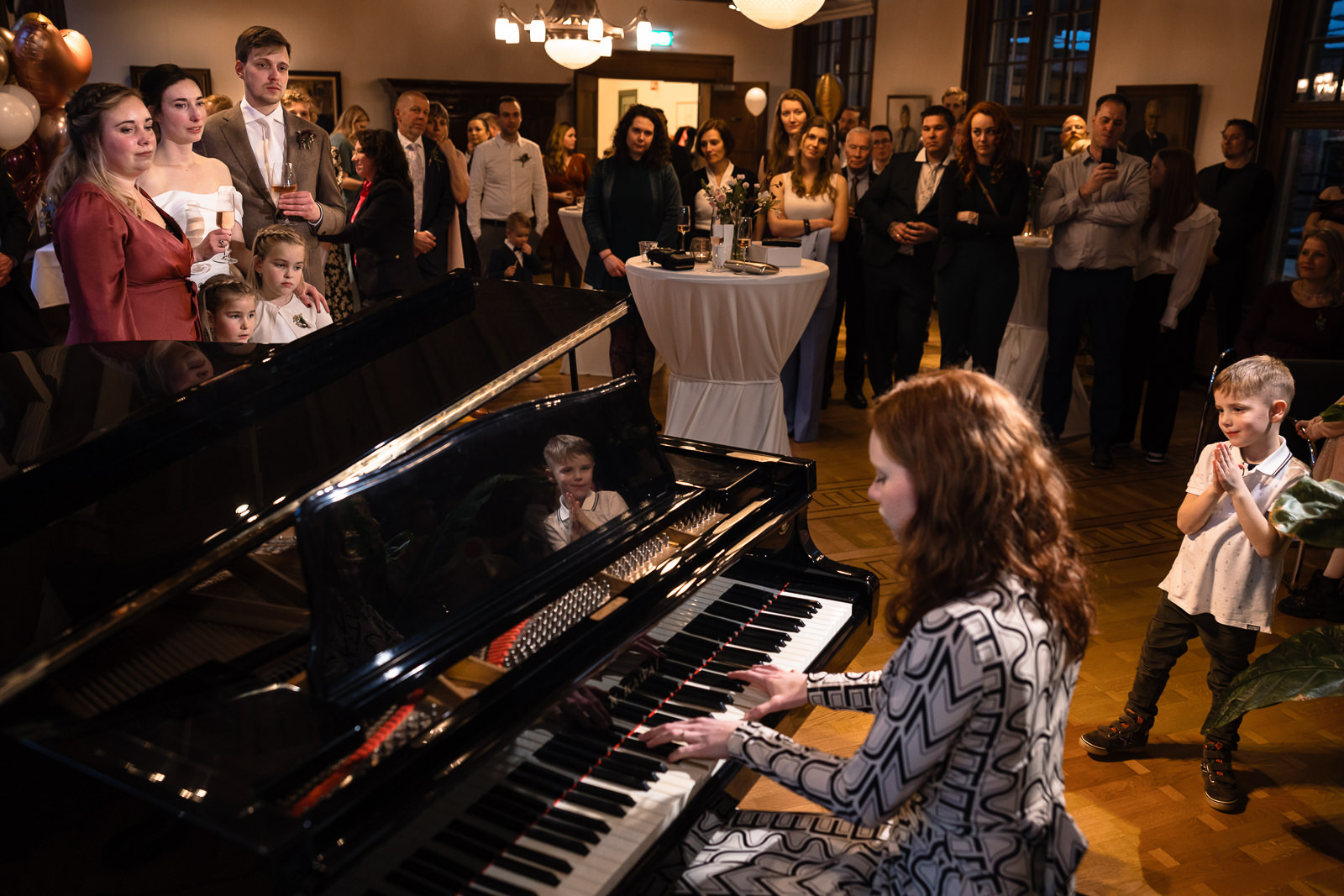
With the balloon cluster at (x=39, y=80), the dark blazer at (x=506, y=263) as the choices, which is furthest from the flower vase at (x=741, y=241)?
the balloon cluster at (x=39, y=80)

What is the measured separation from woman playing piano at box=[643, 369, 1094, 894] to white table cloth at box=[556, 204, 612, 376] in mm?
4829

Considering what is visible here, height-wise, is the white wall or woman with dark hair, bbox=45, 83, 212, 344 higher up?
the white wall

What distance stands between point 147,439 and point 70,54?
13.5 feet

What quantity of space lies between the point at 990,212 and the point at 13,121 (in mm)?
4286

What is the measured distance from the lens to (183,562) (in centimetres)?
134

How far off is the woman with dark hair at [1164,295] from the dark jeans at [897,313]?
23cm

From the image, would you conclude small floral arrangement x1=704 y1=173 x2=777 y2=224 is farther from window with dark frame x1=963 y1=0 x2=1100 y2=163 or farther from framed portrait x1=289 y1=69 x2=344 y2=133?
framed portrait x1=289 y1=69 x2=344 y2=133

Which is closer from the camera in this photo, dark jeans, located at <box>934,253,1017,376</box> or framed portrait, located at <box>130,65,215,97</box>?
dark jeans, located at <box>934,253,1017,376</box>

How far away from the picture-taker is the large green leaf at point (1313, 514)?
79.1 inches

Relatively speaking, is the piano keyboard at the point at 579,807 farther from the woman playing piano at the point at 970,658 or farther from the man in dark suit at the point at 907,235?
the man in dark suit at the point at 907,235

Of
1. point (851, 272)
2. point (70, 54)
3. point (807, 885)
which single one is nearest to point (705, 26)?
point (851, 272)

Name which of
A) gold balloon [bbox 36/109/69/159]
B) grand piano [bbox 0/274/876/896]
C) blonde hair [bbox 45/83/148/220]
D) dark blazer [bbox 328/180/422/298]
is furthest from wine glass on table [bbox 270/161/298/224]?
gold balloon [bbox 36/109/69/159]

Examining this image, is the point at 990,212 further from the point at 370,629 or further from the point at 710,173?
the point at 370,629

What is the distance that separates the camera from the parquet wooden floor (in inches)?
86.4
